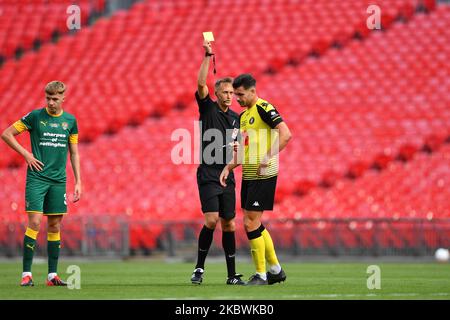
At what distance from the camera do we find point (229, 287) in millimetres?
9805

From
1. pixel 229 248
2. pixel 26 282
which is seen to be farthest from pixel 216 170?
pixel 26 282

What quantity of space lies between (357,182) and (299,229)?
9.56 feet

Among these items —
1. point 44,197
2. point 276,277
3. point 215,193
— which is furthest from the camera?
point 215,193

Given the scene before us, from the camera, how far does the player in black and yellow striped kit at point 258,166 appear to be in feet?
32.4

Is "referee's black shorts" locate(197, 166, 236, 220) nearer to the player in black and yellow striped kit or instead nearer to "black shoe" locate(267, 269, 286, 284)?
the player in black and yellow striped kit

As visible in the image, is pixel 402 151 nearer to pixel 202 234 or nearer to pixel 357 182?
pixel 357 182

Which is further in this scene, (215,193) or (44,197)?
(215,193)

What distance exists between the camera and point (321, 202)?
1947 cm

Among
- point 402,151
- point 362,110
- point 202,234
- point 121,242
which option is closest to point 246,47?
point 362,110

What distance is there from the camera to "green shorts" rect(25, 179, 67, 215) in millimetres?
10062

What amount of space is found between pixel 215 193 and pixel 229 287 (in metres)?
1.27

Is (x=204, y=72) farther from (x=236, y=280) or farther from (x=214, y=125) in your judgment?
(x=236, y=280)

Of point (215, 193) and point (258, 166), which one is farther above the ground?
point (258, 166)

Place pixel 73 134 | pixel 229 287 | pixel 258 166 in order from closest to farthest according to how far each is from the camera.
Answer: pixel 229 287
pixel 258 166
pixel 73 134
